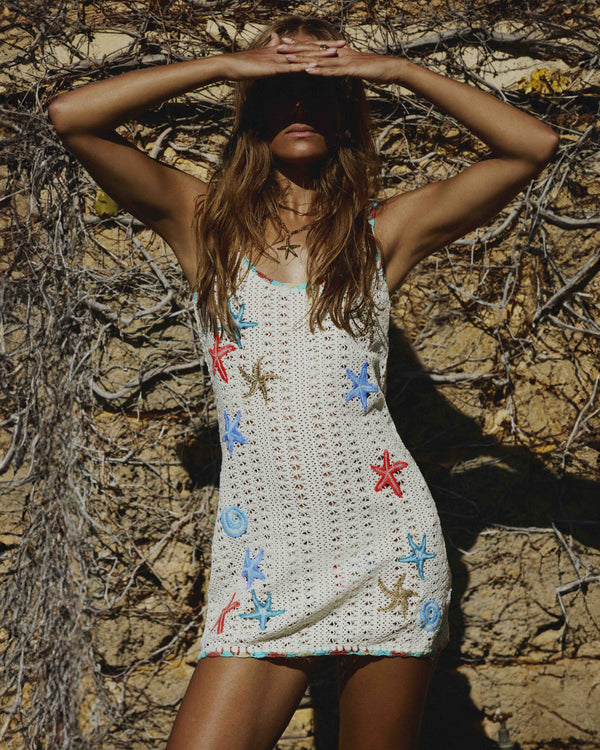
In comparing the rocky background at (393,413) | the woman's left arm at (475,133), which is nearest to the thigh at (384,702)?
the rocky background at (393,413)

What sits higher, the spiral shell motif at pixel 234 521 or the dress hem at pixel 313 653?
the spiral shell motif at pixel 234 521

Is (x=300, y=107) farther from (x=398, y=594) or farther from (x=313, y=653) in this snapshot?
(x=313, y=653)

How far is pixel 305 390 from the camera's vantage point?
5.90ft

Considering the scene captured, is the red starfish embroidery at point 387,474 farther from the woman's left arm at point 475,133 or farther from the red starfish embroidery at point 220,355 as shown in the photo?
the woman's left arm at point 475,133

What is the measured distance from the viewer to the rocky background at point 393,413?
2.70 m

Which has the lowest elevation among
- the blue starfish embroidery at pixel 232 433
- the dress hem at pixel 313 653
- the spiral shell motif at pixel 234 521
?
the dress hem at pixel 313 653

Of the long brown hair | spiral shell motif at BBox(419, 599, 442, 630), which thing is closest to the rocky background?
the long brown hair

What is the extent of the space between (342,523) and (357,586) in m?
0.16

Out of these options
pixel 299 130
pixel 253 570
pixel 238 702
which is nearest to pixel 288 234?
pixel 299 130

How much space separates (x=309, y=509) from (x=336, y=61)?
106cm

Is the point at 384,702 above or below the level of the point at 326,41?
below

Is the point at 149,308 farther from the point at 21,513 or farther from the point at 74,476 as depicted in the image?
the point at 21,513

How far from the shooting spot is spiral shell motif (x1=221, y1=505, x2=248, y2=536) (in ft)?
6.09

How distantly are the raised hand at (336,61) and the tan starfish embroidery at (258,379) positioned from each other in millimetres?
693
